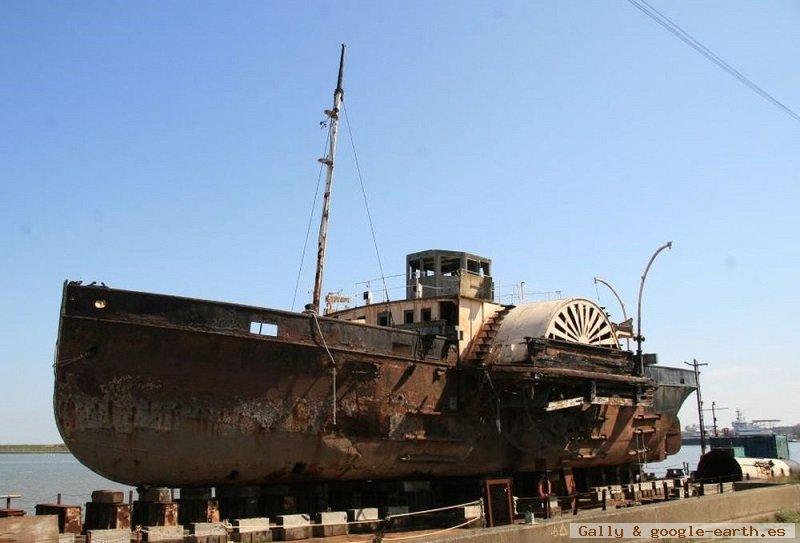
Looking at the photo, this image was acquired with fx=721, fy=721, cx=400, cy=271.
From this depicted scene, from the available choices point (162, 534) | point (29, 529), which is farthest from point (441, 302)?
point (29, 529)

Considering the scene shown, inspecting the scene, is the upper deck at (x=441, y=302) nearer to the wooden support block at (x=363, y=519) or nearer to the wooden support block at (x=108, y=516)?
the wooden support block at (x=363, y=519)

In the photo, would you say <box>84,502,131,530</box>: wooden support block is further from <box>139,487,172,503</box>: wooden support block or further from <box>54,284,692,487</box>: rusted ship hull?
<box>54,284,692,487</box>: rusted ship hull

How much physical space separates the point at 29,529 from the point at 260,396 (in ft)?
20.1

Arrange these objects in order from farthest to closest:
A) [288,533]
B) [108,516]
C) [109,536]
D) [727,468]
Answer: [727,468], [288,533], [108,516], [109,536]

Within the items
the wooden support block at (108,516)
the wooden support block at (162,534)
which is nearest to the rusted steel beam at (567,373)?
the wooden support block at (162,534)

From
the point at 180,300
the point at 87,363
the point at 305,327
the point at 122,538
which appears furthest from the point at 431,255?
the point at 122,538

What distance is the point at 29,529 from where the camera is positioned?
371 inches

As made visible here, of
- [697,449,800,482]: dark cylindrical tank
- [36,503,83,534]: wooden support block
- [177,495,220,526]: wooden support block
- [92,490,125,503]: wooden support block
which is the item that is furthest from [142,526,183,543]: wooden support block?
[697,449,800,482]: dark cylindrical tank

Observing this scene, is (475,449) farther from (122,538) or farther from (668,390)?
(668,390)

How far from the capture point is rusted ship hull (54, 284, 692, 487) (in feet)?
46.5

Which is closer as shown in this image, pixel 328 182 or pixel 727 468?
pixel 328 182

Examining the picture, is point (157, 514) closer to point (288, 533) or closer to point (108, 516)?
point (108, 516)

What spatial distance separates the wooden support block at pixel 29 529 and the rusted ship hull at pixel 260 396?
452 centimetres

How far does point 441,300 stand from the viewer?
65.1ft
